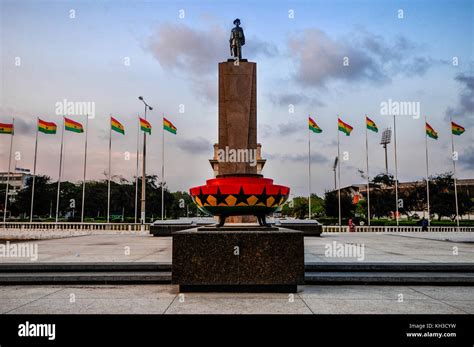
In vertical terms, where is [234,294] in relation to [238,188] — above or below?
below

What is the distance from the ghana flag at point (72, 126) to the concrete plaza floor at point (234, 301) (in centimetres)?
2301

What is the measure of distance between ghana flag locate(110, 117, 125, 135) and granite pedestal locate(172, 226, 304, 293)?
78.8 feet

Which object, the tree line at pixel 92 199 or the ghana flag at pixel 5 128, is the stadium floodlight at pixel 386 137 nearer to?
the tree line at pixel 92 199

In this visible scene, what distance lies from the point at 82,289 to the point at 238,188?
3.01m

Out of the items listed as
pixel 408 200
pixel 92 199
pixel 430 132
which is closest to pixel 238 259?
pixel 430 132

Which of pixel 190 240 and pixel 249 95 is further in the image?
pixel 249 95

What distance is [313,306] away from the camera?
434 centimetres

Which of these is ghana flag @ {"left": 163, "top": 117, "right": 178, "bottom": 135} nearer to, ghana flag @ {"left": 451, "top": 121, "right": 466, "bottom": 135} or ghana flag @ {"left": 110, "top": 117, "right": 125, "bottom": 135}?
ghana flag @ {"left": 110, "top": 117, "right": 125, "bottom": 135}

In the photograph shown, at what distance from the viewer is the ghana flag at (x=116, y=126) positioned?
26856 mm

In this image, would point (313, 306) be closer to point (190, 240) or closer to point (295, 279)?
point (295, 279)

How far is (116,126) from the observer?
2697 centimetres

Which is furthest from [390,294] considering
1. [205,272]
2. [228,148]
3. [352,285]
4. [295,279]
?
[228,148]

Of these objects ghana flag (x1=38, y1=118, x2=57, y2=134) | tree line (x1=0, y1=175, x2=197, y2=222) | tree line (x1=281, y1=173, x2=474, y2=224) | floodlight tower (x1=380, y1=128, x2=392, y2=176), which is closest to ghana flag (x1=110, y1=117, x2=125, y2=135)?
ghana flag (x1=38, y1=118, x2=57, y2=134)
